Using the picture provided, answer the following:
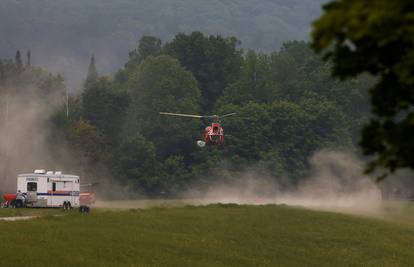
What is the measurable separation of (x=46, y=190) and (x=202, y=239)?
2559 centimetres

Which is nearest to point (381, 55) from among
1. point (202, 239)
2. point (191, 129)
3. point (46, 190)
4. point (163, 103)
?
point (202, 239)

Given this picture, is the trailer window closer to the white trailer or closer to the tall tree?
the white trailer

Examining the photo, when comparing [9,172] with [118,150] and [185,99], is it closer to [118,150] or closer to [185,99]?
[118,150]

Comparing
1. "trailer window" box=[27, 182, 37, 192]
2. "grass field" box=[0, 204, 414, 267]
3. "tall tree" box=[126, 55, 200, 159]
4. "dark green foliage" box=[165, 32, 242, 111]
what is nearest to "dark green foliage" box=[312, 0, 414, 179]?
"grass field" box=[0, 204, 414, 267]

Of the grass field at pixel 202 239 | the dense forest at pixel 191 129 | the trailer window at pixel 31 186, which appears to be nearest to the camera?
the grass field at pixel 202 239

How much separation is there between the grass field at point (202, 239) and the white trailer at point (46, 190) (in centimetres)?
280

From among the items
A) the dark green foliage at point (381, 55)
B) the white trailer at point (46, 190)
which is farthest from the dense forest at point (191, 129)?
the dark green foliage at point (381, 55)

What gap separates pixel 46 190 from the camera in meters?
81.1

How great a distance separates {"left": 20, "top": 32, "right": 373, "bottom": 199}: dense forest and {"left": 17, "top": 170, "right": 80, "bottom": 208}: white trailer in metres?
51.7

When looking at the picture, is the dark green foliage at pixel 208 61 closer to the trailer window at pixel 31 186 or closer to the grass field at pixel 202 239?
the trailer window at pixel 31 186

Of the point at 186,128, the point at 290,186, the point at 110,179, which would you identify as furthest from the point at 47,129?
the point at 290,186

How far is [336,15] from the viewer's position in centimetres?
1877

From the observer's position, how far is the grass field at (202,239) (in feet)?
163

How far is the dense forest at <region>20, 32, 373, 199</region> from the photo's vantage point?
139 m
